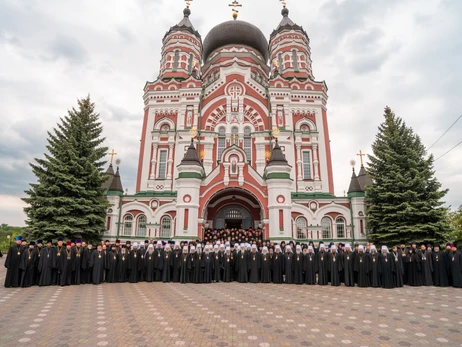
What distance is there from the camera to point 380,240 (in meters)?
16.1

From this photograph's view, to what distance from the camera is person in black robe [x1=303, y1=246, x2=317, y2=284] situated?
10.7 metres

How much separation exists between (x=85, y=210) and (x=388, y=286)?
1423 centimetres

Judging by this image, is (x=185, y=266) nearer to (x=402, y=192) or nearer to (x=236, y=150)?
(x=236, y=150)

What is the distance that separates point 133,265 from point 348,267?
798 cm

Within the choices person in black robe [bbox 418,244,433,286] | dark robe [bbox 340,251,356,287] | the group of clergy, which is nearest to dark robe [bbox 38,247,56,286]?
the group of clergy

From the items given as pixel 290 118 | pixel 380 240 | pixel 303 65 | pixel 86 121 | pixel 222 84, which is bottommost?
pixel 380 240

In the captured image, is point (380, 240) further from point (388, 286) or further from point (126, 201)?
point (126, 201)

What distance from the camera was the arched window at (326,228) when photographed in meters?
18.9

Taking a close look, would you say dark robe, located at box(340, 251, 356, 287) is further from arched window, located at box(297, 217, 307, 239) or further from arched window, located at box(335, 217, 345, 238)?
arched window, located at box(335, 217, 345, 238)

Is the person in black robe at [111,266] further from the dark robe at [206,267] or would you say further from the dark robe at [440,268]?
the dark robe at [440,268]

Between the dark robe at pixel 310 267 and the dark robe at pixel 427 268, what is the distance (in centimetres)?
399

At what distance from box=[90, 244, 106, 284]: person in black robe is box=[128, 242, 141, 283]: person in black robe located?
93 cm

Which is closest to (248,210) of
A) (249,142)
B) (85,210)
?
(249,142)

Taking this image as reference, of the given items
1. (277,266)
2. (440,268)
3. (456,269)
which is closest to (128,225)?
(277,266)
